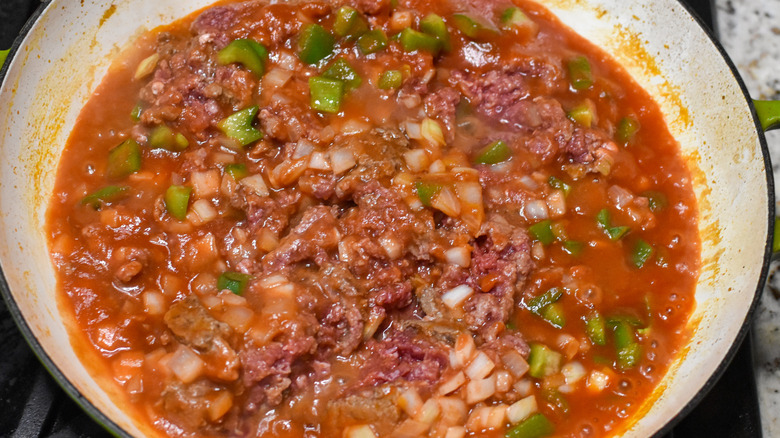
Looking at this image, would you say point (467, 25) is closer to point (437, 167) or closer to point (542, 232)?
point (437, 167)

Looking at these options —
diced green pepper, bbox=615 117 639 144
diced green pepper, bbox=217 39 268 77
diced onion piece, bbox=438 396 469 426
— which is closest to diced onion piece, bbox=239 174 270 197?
diced green pepper, bbox=217 39 268 77

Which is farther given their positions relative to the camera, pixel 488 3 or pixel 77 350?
pixel 488 3

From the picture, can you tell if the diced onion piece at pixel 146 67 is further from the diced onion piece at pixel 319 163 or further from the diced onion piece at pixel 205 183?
the diced onion piece at pixel 319 163

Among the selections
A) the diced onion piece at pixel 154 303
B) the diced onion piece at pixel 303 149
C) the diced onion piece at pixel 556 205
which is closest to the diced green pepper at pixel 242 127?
the diced onion piece at pixel 303 149

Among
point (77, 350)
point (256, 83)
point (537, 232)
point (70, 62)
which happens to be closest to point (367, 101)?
point (256, 83)

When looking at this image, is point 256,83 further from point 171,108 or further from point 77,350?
point 77,350

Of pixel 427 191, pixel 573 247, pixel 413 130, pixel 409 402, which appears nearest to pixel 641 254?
pixel 573 247

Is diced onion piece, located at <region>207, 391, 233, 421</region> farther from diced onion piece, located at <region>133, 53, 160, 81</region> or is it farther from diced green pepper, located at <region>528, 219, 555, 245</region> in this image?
diced onion piece, located at <region>133, 53, 160, 81</region>
